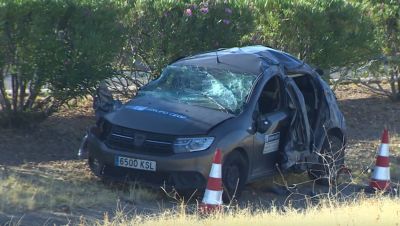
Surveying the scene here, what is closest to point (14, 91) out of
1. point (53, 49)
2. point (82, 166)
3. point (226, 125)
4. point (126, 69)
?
point (53, 49)

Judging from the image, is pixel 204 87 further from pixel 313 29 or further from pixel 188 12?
pixel 313 29

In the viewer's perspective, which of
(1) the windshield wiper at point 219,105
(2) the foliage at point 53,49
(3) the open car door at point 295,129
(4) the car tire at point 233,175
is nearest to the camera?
(4) the car tire at point 233,175

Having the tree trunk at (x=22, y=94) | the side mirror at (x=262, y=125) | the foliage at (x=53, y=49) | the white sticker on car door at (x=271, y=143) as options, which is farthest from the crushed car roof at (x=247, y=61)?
the tree trunk at (x=22, y=94)

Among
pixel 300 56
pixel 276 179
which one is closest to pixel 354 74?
pixel 300 56

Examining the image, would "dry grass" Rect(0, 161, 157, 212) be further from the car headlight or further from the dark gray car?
the car headlight

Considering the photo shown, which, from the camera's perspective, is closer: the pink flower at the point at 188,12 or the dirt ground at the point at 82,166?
the dirt ground at the point at 82,166

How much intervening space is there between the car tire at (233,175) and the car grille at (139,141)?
2.18ft

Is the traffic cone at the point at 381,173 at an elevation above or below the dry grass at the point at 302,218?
below

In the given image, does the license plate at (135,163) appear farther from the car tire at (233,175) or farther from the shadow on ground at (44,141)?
the shadow on ground at (44,141)

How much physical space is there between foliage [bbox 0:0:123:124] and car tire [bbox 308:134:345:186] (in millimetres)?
3121

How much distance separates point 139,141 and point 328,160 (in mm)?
2920

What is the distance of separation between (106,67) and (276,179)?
2.79 meters

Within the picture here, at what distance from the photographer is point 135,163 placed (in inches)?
367

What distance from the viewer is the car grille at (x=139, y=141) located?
9305 mm
